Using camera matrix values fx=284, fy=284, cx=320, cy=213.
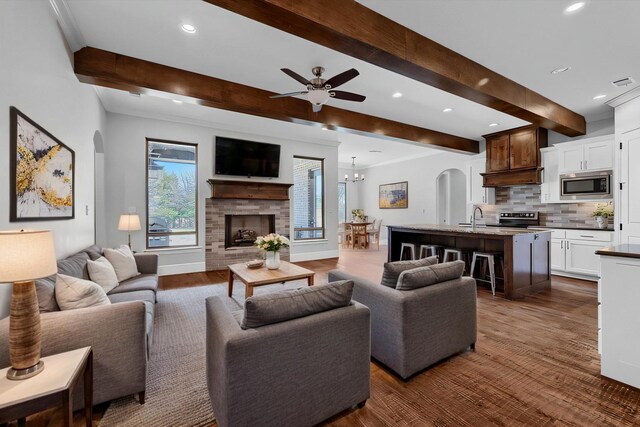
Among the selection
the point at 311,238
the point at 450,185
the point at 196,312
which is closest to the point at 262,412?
the point at 196,312

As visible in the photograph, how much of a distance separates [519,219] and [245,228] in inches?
230

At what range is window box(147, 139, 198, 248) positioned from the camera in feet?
17.4

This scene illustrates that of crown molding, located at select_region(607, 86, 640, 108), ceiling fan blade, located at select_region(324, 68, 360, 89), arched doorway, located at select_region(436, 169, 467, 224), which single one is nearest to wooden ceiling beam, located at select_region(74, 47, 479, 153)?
ceiling fan blade, located at select_region(324, 68, 360, 89)

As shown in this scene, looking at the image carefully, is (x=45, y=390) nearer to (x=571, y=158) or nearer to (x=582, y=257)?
(x=582, y=257)

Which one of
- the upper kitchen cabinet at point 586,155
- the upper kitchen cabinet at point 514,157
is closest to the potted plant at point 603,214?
the upper kitchen cabinet at point 586,155

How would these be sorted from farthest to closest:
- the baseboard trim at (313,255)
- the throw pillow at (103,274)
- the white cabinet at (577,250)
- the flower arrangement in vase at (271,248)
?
the baseboard trim at (313,255) < the white cabinet at (577,250) < the flower arrangement in vase at (271,248) < the throw pillow at (103,274)

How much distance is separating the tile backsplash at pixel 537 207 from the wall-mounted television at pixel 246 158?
199 inches

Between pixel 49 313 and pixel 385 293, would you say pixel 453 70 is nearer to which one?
pixel 385 293

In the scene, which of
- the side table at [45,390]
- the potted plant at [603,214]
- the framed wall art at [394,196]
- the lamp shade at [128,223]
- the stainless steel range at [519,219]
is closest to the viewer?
the side table at [45,390]

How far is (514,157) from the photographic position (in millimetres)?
5742

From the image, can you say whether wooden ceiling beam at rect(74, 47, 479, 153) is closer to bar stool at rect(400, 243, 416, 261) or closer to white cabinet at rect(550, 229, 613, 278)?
bar stool at rect(400, 243, 416, 261)

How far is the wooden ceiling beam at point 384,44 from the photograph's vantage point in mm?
2020

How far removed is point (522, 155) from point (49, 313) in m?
7.08

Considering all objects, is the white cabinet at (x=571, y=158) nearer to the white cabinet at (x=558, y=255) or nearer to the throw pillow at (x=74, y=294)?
the white cabinet at (x=558, y=255)
